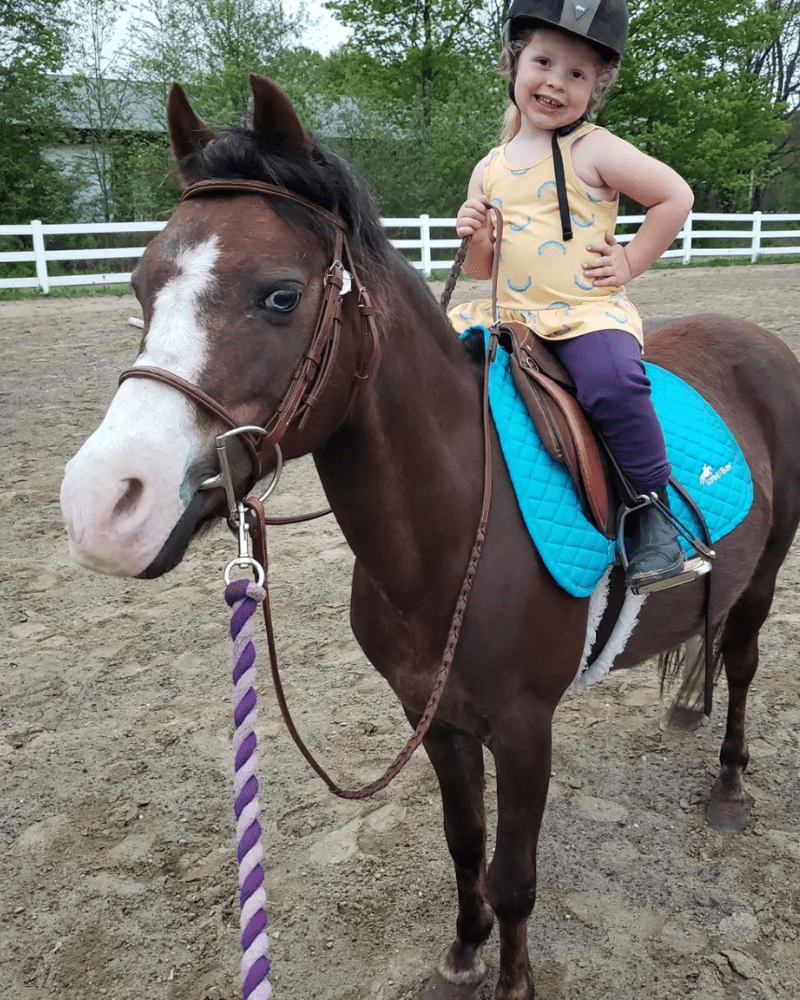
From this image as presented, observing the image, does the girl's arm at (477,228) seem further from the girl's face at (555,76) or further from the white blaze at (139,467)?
the white blaze at (139,467)

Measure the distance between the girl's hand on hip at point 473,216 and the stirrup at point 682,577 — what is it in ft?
3.59

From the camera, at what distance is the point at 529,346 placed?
2037 millimetres

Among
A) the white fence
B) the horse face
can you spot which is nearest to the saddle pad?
the horse face

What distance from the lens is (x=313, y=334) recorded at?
4.75ft

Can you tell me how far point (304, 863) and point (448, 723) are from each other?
1.01m

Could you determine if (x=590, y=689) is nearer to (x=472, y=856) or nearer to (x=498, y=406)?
(x=472, y=856)

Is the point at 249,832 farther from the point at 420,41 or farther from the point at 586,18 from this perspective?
the point at 420,41

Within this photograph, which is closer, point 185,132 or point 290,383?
point 290,383

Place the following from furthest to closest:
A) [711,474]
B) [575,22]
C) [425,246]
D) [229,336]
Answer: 1. [425,246]
2. [711,474]
3. [575,22]
4. [229,336]

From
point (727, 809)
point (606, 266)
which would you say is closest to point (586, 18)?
point (606, 266)

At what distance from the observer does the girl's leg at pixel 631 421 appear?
6.43 ft

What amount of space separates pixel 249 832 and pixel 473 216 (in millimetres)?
1661

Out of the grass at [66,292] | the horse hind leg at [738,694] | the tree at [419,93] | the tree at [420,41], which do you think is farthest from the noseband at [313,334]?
the tree at [420,41]

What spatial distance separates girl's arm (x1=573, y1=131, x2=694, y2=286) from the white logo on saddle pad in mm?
668
